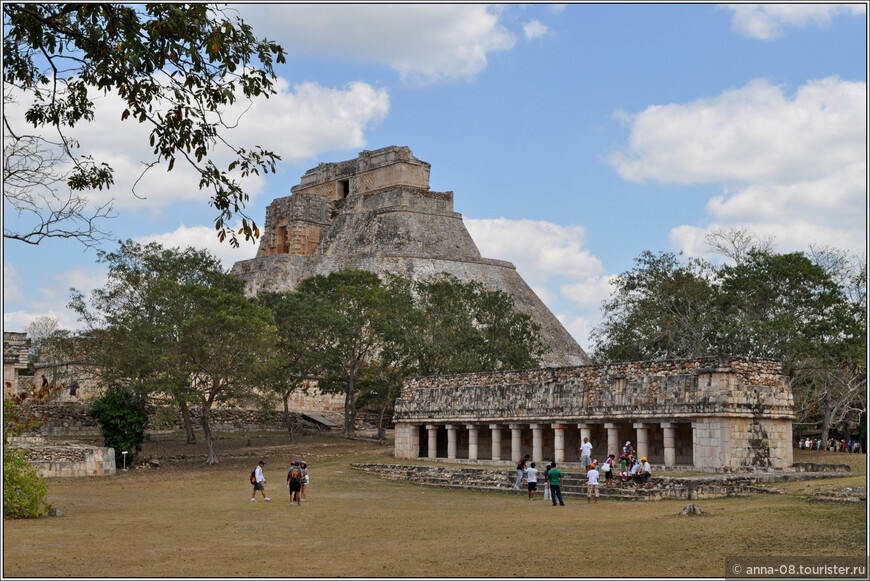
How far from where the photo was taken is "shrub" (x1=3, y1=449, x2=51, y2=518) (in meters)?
15.5

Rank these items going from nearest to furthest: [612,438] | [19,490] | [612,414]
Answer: [19,490] < [612,414] < [612,438]

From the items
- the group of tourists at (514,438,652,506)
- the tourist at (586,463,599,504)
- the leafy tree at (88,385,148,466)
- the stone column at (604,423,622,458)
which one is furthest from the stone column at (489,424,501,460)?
the leafy tree at (88,385,148,466)

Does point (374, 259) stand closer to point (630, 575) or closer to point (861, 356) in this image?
point (861, 356)

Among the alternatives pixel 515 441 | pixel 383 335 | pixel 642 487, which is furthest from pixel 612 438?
pixel 383 335

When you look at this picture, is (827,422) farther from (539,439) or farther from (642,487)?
(642,487)

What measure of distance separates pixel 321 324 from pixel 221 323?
5894mm

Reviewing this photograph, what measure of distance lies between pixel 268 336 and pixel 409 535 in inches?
732

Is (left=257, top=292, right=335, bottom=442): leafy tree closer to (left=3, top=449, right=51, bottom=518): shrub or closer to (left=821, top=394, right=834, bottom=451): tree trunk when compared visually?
(left=821, top=394, right=834, bottom=451): tree trunk

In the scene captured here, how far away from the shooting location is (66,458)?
27328 millimetres

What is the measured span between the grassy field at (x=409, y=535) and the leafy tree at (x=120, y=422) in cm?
A: 743

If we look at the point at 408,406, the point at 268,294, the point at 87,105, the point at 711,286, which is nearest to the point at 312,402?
the point at 268,294

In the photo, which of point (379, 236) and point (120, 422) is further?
point (379, 236)

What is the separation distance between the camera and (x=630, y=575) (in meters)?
9.42

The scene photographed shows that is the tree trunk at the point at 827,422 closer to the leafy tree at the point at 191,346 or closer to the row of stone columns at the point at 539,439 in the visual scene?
the row of stone columns at the point at 539,439
